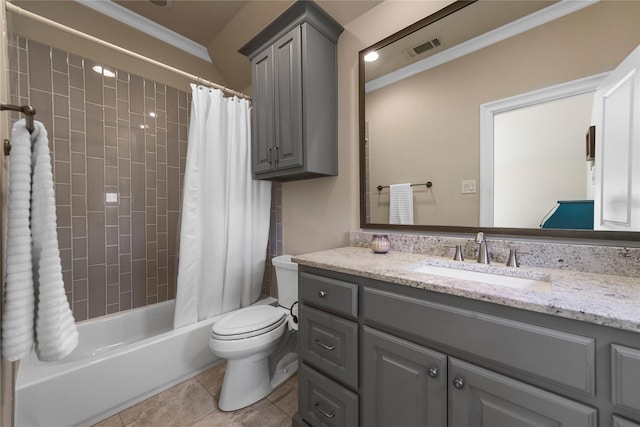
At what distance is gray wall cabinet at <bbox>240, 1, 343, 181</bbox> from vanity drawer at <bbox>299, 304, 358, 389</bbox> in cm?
89

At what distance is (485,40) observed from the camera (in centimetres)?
123

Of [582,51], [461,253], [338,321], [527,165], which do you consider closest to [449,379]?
[338,321]

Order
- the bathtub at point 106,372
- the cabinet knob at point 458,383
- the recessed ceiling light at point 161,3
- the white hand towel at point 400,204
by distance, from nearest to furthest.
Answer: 1. the cabinet knob at point 458,383
2. the bathtub at point 106,372
3. the white hand towel at point 400,204
4. the recessed ceiling light at point 161,3

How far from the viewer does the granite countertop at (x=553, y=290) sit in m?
0.59

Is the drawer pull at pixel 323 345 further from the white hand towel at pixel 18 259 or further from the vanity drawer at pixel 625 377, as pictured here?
the white hand towel at pixel 18 259

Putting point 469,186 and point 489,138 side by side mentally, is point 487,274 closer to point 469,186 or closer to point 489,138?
point 469,186

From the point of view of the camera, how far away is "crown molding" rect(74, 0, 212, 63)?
1894 mm

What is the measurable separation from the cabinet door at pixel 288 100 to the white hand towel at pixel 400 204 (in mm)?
613

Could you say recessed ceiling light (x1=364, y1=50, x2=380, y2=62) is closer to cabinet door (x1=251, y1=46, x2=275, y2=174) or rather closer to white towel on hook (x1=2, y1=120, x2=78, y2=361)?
cabinet door (x1=251, y1=46, x2=275, y2=174)

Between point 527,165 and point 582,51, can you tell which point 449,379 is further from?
point 582,51

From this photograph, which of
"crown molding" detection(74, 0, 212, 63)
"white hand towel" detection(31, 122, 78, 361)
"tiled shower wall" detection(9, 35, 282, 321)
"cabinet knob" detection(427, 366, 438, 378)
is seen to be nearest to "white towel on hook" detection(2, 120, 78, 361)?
"white hand towel" detection(31, 122, 78, 361)

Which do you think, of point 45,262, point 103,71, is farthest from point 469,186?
point 103,71

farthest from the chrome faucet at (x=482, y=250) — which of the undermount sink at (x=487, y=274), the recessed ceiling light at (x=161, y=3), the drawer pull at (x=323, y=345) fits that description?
the recessed ceiling light at (x=161, y=3)

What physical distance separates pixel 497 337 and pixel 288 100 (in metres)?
1.58
